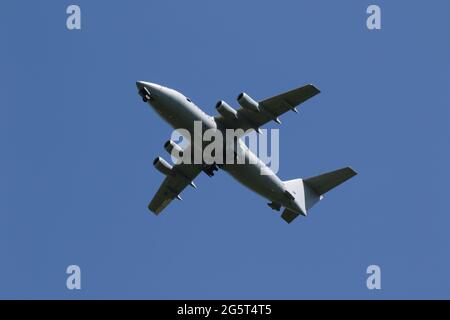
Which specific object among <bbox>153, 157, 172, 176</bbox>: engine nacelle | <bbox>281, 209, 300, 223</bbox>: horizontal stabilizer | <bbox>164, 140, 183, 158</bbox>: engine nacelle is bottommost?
<bbox>281, 209, 300, 223</bbox>: horizontal stabilizer

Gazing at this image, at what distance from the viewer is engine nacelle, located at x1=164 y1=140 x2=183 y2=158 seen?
49.4 metres

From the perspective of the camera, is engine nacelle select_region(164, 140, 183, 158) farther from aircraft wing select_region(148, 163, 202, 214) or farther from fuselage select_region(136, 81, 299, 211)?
fuselage select_region(136, 81, 299, 211)

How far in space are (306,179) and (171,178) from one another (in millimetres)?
8747

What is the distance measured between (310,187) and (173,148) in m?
9.29

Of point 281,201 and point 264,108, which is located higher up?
point 264,108

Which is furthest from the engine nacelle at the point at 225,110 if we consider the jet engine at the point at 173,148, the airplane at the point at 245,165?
the jet engine at the point at 173,148

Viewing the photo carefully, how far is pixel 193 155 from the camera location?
49.2m

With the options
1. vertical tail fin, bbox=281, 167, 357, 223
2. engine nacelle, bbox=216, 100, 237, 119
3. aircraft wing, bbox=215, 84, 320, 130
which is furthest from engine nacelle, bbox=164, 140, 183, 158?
vertical tail fin, bbox=281, 167, 357, 223

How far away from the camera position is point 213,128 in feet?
153

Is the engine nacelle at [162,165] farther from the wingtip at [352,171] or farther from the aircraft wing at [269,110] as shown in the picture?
the wingtip at [352,171]

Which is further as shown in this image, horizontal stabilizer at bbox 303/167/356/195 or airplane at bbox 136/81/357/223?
horizontal stabilizer at bbox 303/167/356/195
